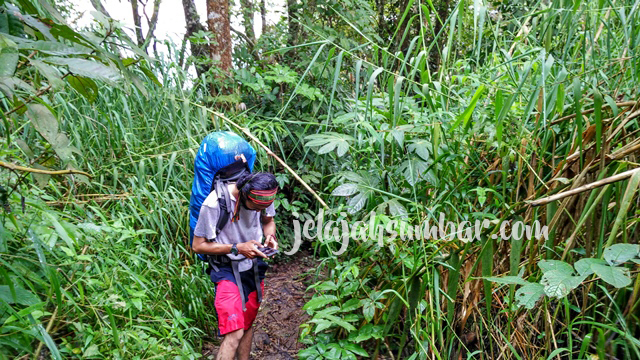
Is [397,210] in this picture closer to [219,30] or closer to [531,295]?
[531,295]

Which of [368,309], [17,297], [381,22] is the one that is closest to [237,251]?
[368,309]

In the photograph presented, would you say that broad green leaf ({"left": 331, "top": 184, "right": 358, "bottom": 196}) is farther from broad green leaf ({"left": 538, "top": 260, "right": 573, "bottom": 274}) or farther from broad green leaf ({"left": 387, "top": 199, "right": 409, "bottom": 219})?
broad green leaf ({"left": 538, "top": 260, "right": 573, "bottom": 274})

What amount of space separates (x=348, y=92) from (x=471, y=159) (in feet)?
8.14

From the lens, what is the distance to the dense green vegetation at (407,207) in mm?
1488

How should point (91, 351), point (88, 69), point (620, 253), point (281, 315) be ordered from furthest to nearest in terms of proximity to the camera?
point (281, 315), point (91, 351), point (620, 253), point (88, 69)

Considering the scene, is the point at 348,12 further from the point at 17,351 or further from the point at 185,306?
the point at 17,351

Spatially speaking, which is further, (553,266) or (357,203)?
(357,203)

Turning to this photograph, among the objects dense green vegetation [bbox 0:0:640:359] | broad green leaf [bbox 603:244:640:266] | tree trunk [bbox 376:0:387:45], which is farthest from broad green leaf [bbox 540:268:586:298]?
tree trunk [bbox 376:0:387:45]

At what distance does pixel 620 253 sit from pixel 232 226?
1.82 meters

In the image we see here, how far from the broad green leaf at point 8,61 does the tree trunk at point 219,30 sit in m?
3.73

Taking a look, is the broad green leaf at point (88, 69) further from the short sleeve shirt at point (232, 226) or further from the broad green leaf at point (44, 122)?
the short sleeve shirt at point (232, 226)

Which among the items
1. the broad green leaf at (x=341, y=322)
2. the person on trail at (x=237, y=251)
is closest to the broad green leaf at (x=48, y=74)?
the person on trail at (x=237, y=251)

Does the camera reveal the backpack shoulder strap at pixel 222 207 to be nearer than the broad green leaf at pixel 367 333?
No

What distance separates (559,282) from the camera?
1.30 meters
